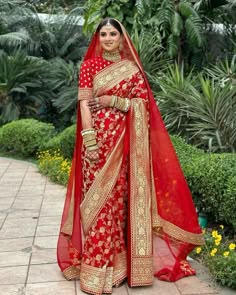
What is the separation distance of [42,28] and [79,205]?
10.0 metres

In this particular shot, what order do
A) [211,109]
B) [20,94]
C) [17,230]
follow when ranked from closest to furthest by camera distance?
[17,230], [211,109], [20,94]

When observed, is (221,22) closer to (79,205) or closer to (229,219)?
(229,219)

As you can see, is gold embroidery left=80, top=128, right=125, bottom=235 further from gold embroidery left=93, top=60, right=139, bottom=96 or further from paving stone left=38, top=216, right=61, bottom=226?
paving stone left=38, top=216, right=61, bottom=226

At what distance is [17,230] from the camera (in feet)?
15.7

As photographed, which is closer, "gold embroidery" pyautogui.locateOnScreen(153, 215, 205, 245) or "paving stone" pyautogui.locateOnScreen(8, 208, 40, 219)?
"gold embroidery" pyautogui.locateOnScreen(153, 215, 205, 245)

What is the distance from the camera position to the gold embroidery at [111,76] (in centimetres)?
319

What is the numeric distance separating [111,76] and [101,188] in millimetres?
746

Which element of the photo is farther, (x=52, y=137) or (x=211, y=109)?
(x=52, y=137)

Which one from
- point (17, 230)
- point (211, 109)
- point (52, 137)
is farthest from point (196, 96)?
point (52, 137)

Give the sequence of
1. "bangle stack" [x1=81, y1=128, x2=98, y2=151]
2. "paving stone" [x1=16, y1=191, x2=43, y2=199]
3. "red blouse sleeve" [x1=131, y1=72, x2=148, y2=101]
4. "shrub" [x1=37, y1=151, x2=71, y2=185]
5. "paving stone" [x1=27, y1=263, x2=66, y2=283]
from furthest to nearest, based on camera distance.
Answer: "shrub" [x1=37, y1=151, x2=71, y2=185] < "paving stone" [x1=16, y1=191, x2=43, y2=199] < "paving stone" [x1=27, y1=263, x2=66, y2=283] < "red blouse sleeve" [x1=131, y1=72, x2=148, y2=101] < "bangle stack" [x1=81, y1=128, x2=98, y2=151]

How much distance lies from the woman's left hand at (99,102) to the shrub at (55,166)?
12.3 ft

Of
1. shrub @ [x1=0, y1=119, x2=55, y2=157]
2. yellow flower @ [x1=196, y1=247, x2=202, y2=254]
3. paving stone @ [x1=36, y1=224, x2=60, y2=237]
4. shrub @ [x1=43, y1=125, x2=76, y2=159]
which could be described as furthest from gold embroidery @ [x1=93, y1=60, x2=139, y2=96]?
shrub @ [x1=0, y1=119, x2=55, y2=157]

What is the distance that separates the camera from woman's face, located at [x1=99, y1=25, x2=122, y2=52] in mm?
3184

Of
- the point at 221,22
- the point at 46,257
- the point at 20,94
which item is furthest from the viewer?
the point at 20,94
